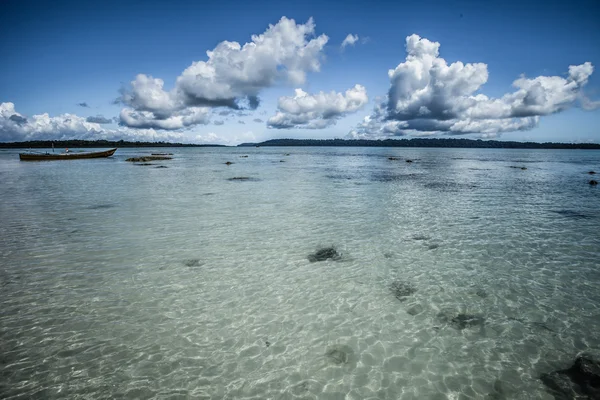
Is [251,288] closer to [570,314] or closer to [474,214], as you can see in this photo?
[570,314]

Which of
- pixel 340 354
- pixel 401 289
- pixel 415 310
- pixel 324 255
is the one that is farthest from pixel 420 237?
pixel 340 354

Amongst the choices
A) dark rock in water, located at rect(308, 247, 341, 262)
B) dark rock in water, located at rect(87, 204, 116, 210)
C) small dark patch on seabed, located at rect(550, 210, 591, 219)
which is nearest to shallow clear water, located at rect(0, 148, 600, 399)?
dark rock in water, located at rect(308, 247, 341, 262)

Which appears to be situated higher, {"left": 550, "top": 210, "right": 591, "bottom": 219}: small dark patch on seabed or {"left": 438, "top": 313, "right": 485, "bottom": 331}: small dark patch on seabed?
{"left": 550, "top": 210, "right": 591, "bottom": 219}: small dark patch on seabed

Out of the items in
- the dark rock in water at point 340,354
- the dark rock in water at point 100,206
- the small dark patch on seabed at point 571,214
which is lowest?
the dark rock in water at point 340,354

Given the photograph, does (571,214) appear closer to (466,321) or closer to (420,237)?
(420,237)

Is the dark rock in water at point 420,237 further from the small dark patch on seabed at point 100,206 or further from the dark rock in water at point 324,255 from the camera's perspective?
the small dark patch on seabed at point 100,206

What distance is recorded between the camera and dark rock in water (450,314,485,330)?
746 centimetres

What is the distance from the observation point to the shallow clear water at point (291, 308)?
580 cm

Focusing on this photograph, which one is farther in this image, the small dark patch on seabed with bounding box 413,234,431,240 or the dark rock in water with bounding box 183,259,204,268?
the small dark patch on seabed with bounding box 413,234,431,240

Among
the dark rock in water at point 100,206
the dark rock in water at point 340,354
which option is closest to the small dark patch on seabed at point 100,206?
the dark rock in water at point 100,206

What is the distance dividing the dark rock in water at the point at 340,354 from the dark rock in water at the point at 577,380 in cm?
388

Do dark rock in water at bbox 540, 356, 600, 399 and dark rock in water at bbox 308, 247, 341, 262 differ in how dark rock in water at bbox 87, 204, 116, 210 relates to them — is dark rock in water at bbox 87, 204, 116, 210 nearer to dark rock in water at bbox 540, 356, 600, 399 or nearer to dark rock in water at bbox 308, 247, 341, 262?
dark rock in water at bbox 308, 247, 341, 262

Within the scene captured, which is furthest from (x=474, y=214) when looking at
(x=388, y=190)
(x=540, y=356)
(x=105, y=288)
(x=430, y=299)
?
(x=105, y=288)

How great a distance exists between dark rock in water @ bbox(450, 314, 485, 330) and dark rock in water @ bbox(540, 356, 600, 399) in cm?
172
